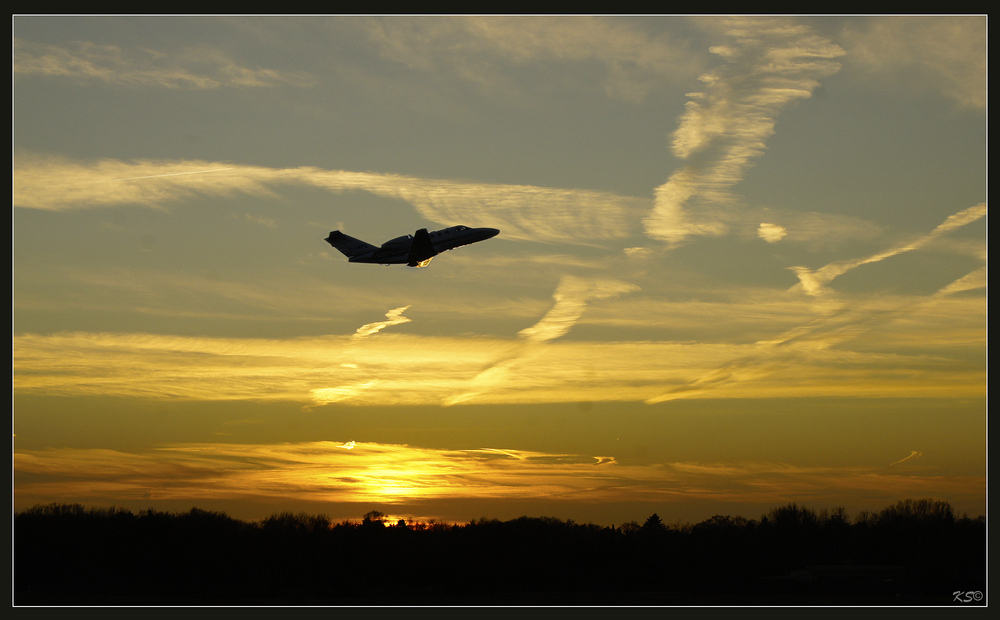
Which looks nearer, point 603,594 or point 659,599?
point 659,599

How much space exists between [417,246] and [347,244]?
16.2 meters

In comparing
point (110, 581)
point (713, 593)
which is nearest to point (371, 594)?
point (110, 581)

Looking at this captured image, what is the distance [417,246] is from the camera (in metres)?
117

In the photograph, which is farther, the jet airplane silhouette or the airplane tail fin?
the airplane tail fin

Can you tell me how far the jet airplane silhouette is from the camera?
118 meters

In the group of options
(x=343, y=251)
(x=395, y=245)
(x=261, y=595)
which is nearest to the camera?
(x=395, y=245)

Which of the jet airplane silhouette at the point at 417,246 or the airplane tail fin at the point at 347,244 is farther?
the airplane tail fin at the point at 347,244

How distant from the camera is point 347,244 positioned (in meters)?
130

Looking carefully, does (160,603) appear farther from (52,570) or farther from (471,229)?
(471,229)

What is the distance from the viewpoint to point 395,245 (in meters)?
120

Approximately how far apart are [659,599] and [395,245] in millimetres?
97538

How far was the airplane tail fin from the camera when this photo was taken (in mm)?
126312

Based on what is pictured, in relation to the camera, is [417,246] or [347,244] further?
[347,244]

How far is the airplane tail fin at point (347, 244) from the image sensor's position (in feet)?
414
